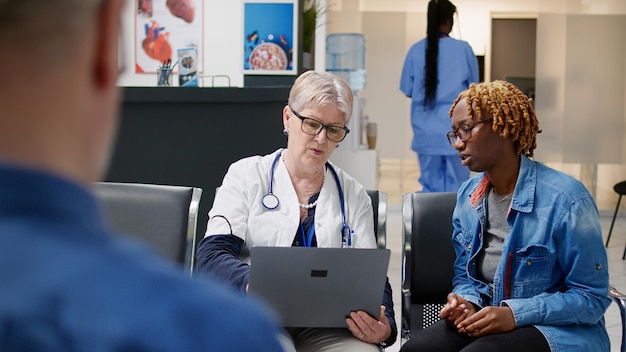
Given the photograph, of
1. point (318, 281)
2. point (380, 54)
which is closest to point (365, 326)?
point (318, 281)

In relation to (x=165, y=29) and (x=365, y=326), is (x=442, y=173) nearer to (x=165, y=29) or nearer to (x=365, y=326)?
(x=165, y=29)

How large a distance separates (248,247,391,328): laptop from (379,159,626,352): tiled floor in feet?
6.12

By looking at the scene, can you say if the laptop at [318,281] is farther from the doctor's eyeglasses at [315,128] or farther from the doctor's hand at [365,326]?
the doctor's eyeglasses at [315,128]

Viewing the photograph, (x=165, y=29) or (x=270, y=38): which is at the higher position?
(x=165, y=29)

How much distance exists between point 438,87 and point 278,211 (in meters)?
3.80

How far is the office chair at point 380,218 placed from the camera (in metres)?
2.42

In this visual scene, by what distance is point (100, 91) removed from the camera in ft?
1.47

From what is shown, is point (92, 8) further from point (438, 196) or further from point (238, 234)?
point (438, 196)

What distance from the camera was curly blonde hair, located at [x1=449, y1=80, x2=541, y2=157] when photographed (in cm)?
222

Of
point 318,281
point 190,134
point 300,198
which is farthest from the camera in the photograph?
point 190,134

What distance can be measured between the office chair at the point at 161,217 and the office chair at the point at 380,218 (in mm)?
519

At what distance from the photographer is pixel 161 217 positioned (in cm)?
234

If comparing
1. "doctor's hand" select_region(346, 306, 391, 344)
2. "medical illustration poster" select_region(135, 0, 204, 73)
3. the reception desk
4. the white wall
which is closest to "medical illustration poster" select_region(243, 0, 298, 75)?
"medical illustration poster" select_region(135, 0, 204, 73)

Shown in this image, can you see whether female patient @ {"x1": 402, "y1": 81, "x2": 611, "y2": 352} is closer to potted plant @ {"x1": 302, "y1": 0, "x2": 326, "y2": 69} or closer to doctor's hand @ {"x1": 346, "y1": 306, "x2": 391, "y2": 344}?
doctor's hand @ {"x1": 346, "y1": 306, "x2": 391, "y2": 344}
